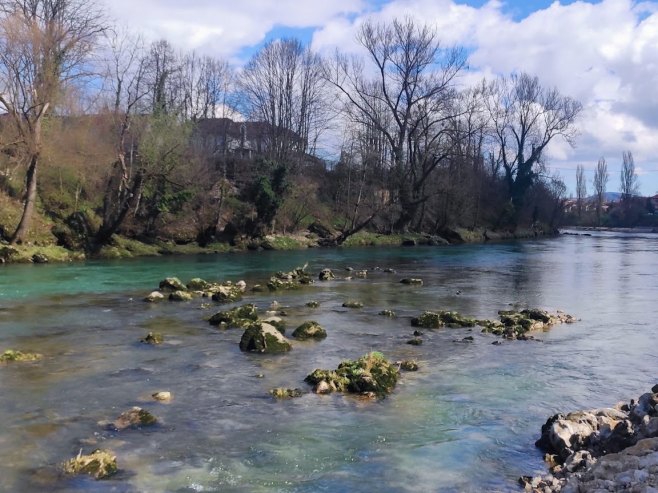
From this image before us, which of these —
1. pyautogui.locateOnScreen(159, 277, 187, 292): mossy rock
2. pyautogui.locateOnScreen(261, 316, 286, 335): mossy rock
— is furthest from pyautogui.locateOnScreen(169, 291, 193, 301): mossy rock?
pyautogui.locateOnScreen(261, 316, 286, 335): mossy rock

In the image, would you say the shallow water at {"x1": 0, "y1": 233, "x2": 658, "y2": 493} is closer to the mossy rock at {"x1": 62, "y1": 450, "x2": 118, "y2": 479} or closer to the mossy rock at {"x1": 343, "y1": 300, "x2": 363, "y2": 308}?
the mossy rock at {"x1": 62, "y1": 450, "x2": 118, "y2": 479}

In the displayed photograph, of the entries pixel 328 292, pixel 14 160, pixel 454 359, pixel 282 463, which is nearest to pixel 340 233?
pixel 14 160

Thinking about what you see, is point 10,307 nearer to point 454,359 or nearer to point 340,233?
point 454,359

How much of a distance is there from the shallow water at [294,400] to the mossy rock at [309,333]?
1.12 ft

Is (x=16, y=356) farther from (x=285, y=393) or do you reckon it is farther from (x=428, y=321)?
(x=428, y=321)

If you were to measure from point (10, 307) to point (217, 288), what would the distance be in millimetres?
6377

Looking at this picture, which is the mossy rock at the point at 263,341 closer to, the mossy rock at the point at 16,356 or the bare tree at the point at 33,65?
the mossy rock at the point at 16,356

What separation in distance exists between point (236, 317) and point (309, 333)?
275 centimetres

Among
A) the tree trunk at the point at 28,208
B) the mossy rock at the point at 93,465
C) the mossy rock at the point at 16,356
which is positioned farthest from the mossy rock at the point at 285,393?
the tree trunk at the point at 28,208

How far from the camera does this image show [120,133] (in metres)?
36.9

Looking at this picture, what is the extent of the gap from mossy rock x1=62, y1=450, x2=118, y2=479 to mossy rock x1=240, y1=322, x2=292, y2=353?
5.82 meters

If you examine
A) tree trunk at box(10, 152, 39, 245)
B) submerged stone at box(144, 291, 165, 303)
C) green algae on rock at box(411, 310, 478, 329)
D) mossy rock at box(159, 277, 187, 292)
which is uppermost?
tree trunk at box(10, 152, 39, 245)

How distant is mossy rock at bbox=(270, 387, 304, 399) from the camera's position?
9586mm

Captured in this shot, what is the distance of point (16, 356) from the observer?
11.3 meters
